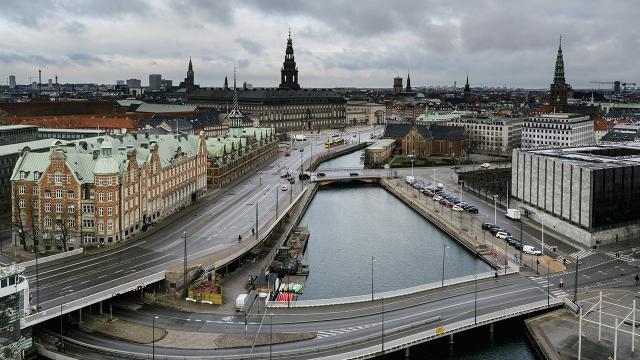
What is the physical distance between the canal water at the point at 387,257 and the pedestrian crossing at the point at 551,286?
5816mm

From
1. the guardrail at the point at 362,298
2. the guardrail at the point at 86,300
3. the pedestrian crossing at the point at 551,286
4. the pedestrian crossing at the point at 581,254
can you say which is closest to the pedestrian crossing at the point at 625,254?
the pedestrian crossing at the point at 581,254

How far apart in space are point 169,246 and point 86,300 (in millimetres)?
18810

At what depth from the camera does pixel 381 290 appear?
70.0 m

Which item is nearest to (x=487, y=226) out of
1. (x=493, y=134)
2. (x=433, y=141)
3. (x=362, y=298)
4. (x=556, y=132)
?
(x=362, y=298)

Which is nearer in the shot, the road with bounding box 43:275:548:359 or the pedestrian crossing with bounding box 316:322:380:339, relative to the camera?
the road with bounding box 43:275:548:359

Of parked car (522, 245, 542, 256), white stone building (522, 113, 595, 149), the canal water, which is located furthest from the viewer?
white stone building (522, 113, 595, 149)

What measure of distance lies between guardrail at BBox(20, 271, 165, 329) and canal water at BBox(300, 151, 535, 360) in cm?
1446

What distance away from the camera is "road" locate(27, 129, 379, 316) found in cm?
6022

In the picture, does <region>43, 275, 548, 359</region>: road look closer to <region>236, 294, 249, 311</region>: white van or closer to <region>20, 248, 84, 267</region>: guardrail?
<region>236, 294, 249, 311</region>: white van

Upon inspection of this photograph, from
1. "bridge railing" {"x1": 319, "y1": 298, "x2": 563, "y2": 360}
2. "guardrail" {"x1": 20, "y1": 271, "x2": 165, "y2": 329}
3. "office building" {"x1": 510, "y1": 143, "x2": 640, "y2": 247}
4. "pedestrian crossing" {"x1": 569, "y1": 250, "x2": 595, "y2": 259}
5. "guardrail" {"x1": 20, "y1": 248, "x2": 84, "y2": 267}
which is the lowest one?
"bridge railing" {"x1": 319, "y1": 298, "x2": 563, "y2": 360}

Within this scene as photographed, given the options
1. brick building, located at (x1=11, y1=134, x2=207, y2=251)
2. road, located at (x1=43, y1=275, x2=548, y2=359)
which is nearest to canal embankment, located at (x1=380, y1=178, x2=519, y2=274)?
road, located at (x1=43, y1=275, x2=548, y2=359)

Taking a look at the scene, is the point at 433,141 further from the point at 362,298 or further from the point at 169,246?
the point at 362,298

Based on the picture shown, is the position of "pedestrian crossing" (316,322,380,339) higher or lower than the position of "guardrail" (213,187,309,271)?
lower

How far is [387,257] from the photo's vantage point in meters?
83.6
